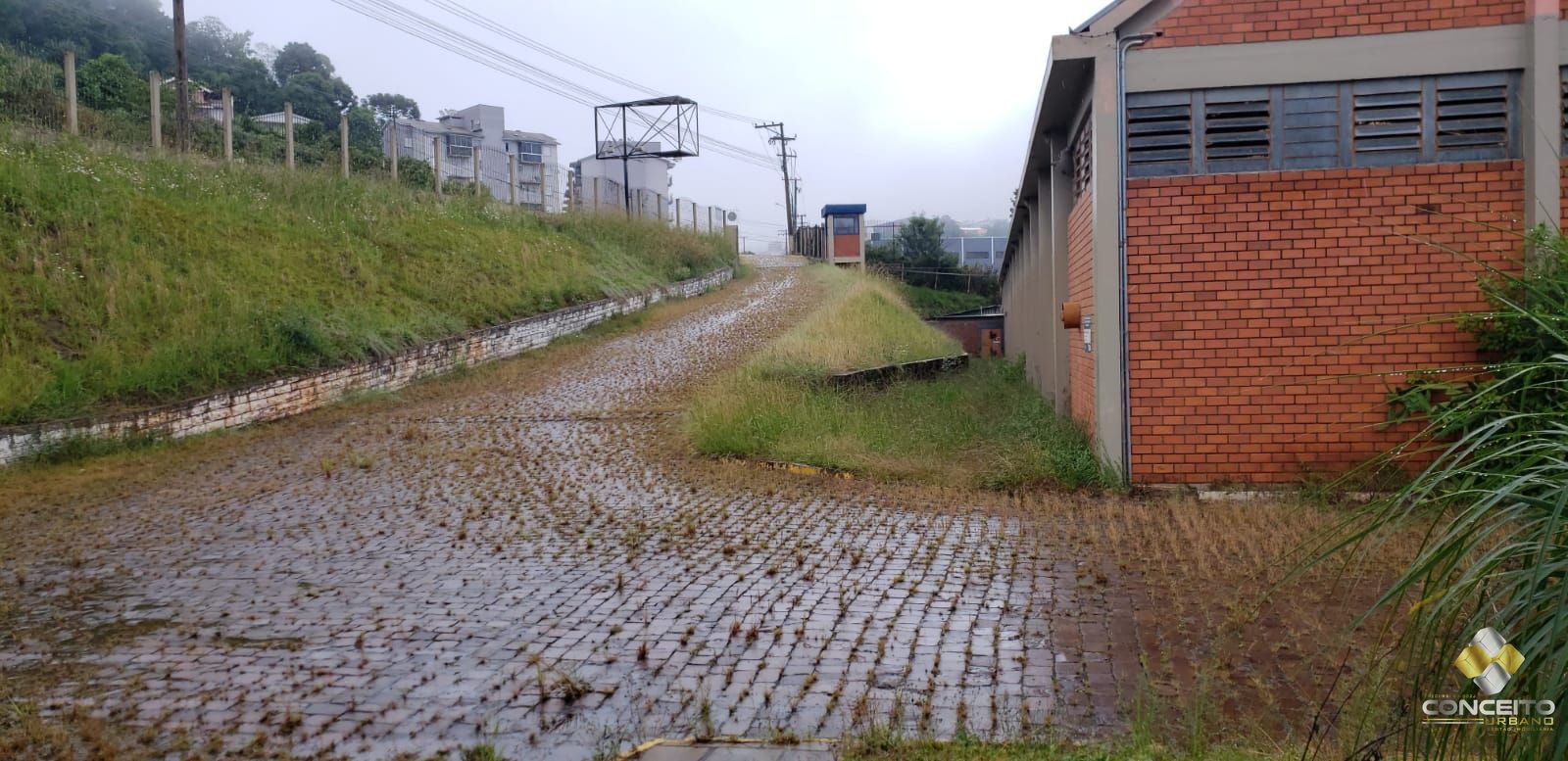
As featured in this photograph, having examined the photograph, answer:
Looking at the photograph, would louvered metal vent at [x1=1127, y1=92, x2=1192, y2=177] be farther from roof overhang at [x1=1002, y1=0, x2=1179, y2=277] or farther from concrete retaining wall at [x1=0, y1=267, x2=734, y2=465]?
concrete retaining wall at [x1=0, y1=267, x2=734, y2=465]

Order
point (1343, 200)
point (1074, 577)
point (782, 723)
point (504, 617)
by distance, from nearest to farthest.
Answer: point (782, 723) → point (504, 617) → point (1074, 577) → point (1343, 200)

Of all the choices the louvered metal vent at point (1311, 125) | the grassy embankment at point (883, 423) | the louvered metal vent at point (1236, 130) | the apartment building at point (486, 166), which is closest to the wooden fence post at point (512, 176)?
the apartment building at point (486, 166)

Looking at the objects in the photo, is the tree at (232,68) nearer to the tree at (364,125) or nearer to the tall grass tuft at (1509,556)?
the tree at (364,125)

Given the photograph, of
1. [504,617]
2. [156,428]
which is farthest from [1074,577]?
[156,428]

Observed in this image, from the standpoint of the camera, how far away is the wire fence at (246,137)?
1958cm

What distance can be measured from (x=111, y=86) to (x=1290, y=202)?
32.5 meters

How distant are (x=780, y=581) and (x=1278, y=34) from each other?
6.33m

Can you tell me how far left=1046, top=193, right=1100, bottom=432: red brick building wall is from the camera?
411 inches

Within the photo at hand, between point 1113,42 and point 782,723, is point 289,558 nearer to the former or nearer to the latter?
point 782,723

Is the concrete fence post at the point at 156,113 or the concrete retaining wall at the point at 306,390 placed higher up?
the concrete fence post at the point at 156,113

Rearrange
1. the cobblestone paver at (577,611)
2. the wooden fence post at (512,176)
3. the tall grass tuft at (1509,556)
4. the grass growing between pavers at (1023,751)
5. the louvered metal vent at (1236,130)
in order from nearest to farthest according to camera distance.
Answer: the tall grass tuft at (1509,556), the grass growing between pavers at (1023,751), the cobblestone paver at (577,611), the louvered metal vent at (1236,130), the wooden fence post at (512,176)

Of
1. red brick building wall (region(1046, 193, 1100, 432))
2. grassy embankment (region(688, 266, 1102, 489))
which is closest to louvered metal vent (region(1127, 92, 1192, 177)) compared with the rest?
red brick building wall (region(1046, 193, 1100, 432))

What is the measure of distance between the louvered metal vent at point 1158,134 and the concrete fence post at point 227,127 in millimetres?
18747

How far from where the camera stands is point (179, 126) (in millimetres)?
22234
